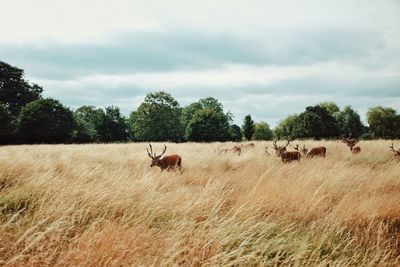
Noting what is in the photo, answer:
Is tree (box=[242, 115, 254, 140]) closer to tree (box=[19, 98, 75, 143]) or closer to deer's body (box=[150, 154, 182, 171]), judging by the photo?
tree (box=[19, 98, 75, 143])

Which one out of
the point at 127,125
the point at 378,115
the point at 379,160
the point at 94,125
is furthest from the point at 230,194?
the point at 378,115

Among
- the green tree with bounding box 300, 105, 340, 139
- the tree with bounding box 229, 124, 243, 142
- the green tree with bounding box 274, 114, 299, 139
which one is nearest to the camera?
the green tree with bounding box 300, 105, 340, 139

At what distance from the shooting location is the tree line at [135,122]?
4038 cm

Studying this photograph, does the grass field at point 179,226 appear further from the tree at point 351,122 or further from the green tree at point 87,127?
the tree at point 351,122

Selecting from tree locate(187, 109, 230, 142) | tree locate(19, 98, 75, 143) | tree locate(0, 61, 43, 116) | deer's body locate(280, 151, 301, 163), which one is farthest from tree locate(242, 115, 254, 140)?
deer's body locate(280, 151, 301, 163)

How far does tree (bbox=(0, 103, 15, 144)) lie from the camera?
36438mm

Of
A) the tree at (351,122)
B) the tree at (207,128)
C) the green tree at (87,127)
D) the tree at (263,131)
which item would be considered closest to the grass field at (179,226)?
the green tree at (87,127)

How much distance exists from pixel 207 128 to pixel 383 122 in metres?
37.0

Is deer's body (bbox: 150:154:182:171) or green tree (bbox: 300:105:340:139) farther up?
green tree (bbox: 300:105:340:139)

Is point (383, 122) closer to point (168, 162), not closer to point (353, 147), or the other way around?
point (353, 147)

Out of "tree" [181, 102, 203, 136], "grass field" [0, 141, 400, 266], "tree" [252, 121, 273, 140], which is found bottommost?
"grass field" [0, 141, 400, 266]

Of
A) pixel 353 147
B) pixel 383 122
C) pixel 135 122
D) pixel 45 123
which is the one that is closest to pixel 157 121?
pixel 135 122

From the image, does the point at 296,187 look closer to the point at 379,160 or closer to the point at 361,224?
the point at 361,224

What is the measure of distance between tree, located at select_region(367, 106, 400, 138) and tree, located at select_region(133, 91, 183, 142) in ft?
130
